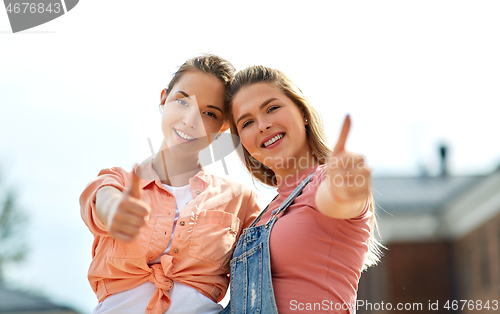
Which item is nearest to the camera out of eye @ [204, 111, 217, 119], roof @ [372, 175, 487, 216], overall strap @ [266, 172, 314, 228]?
overall strap @ [266, 172, 314, 228]

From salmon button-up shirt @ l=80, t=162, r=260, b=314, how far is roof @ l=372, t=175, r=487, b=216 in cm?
565

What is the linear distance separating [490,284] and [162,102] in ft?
22.4

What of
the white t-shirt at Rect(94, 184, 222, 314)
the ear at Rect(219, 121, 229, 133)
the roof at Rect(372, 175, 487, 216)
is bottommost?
the white t-shirt at Rect(94, 184, 222, 314)

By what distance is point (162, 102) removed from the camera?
1523 mm

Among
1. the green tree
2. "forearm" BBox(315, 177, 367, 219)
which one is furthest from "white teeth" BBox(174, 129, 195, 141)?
the green tree

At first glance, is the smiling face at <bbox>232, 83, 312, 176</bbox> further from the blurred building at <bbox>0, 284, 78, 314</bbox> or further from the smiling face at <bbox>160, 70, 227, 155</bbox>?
the blurred building at <bbox>0, 284, 78, 314</bbox>

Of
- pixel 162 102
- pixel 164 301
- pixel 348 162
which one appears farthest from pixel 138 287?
pixel 348 162

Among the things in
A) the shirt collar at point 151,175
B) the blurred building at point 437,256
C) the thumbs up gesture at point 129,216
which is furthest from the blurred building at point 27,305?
the thumbs up gesture at point 129,216

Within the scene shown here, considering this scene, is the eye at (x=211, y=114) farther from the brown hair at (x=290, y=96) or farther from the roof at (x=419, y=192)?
the roof at (x=419, y=192)

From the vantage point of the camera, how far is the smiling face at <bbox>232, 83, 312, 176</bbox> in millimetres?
1391

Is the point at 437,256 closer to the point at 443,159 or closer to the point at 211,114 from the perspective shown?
the point at 443,159

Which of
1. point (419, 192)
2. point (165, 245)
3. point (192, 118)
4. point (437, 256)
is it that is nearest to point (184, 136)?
point (192, 118)

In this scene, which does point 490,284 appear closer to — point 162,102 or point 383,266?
point 383,266

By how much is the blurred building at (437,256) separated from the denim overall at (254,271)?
6066 mm
